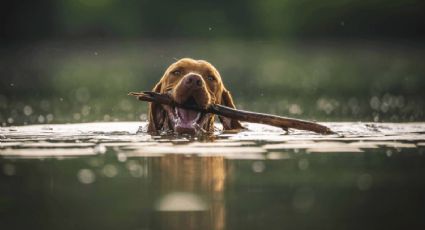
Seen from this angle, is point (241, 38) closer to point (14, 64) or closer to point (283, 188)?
point (14, 64)

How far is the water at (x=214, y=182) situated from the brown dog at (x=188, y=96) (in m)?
0.29

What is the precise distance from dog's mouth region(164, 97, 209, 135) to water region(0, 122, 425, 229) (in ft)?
0.72

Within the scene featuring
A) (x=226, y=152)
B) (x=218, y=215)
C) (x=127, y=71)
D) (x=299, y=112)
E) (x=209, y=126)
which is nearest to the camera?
(x=218, y=215)

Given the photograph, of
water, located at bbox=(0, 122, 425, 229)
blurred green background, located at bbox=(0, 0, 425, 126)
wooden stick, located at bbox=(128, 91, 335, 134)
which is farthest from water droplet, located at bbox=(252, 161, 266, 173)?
blurred green background, located at bbox=(0, 0, 425, 126)

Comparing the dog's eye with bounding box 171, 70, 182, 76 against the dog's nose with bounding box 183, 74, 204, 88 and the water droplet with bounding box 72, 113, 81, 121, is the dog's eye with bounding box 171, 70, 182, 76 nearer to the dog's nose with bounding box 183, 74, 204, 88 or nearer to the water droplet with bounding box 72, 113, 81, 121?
the dog's nose with bounding box 183, 74, 204, 88

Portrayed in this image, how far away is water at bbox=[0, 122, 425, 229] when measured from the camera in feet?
16.1

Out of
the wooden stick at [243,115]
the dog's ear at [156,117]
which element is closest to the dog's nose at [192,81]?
the wooden stick at [243,115]

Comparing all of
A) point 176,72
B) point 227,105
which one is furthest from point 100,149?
point 227,105

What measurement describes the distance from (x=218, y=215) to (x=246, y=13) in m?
35.9

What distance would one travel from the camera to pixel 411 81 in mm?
21016

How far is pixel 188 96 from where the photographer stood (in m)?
9.05

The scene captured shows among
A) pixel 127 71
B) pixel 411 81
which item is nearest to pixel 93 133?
pixel 411 81

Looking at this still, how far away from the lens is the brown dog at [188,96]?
9.03 m

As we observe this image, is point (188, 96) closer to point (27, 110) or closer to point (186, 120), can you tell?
point (186, 120)
